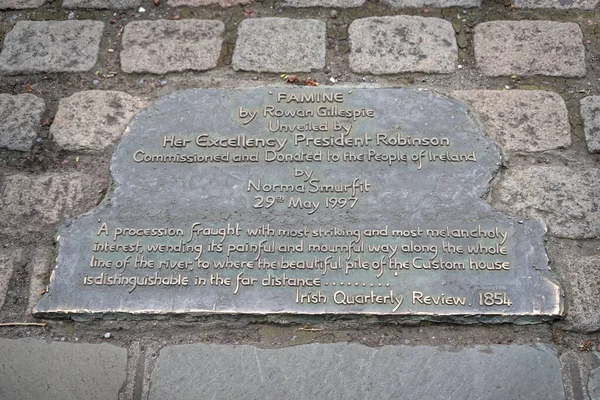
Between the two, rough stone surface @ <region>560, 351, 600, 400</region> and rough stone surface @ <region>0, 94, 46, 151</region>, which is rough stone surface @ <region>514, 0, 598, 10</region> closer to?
rough stone surface @ <region>560, 351, 600, 400</region>

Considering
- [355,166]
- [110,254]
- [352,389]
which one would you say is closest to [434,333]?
[352,389]

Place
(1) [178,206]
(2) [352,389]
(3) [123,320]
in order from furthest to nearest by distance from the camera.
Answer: (1) [178,206] < (3) [123,320] < (2) [352,389]

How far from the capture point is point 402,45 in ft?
9.91

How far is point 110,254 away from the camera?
8.21ft

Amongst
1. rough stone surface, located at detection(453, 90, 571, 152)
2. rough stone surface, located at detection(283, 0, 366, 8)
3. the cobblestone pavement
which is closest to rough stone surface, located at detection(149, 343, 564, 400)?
the cobblestone pavement

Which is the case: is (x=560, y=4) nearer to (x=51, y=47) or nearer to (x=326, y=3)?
(x=326, y=3)

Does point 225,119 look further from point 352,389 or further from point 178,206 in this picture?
point 352,389

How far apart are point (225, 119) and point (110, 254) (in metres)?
0.79

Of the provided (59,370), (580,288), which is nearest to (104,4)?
(59,370)

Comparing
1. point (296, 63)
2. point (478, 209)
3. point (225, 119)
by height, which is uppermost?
point (296, 63)

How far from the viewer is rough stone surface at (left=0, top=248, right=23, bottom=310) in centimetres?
254

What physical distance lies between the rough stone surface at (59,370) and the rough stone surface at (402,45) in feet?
5.71

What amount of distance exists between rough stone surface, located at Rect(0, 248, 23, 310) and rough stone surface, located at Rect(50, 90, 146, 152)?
1.72 ft

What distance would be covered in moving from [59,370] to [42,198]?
2.54 ft
